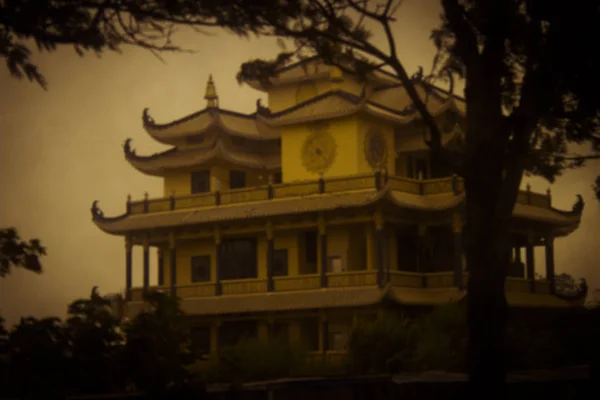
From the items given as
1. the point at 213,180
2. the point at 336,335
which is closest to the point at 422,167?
the point at 336,335

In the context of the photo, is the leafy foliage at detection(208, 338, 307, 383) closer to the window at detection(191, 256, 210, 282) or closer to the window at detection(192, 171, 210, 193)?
the window at detection(191, 256, 210, 282)

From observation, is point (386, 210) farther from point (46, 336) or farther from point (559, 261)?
point (46, 336)

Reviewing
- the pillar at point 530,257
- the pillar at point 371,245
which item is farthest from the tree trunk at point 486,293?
the pillar at point 530,257

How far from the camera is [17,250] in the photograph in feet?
38.3

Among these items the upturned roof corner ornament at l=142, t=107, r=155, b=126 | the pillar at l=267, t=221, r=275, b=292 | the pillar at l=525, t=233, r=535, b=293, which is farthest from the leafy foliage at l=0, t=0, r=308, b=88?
the upturned roof corner ornament at l=142, t=107, r=155, b=126

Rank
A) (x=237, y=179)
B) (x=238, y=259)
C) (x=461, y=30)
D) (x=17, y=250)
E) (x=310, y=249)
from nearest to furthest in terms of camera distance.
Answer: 1. (x=17, y=250)
2. (x=461, y=30)
3. (x=310, y=249)
4. (x=238, y=259)
5. (x=237, y=179)

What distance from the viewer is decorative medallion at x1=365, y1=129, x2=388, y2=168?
126 feet

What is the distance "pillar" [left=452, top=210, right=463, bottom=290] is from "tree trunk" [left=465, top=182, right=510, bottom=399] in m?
21.5

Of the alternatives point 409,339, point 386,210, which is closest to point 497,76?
point 409,339

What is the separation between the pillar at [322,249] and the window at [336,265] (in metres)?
1.64

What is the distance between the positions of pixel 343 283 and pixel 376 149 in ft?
17.4

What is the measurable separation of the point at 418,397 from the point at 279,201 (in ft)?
75.1

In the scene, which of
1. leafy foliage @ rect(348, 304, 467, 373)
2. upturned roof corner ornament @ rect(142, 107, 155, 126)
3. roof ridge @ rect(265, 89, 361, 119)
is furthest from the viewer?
upturned roof corner ornament @ rect(142, 107, 155, 126)

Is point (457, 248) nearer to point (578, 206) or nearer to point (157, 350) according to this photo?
point (578, 206)
